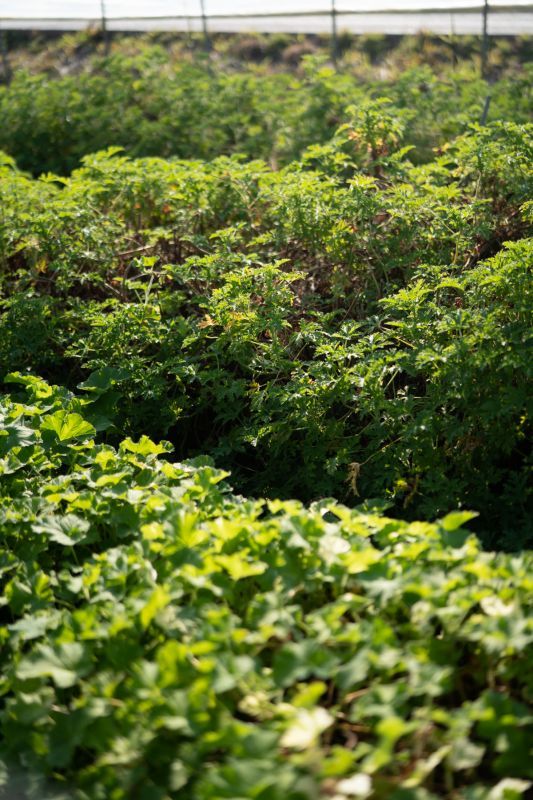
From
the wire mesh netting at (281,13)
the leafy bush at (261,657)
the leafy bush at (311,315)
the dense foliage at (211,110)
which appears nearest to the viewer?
the leafy bush at (261,657)

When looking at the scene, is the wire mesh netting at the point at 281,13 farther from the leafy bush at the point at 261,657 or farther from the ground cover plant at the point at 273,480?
the leafy bush at the point at 261,657

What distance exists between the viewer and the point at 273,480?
3938 mm

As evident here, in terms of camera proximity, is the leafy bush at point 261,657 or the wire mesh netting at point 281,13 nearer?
the leafy bush at point 261,657

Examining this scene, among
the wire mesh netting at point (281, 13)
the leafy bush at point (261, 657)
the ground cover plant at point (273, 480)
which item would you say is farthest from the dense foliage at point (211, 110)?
the leafy bush at point (261, 657)

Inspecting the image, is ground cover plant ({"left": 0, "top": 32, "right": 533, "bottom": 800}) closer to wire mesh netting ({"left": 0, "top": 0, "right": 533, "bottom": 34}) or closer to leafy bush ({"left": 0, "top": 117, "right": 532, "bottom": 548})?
leafy bush ({"left": 0, "top": 117, "right": 532, "bottom": 548})

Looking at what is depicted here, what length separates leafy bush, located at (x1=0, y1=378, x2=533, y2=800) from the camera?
2068 millimetres

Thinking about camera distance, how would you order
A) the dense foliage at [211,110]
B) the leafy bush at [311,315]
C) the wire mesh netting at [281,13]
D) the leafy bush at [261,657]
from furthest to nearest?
the wire mesh netting at [281,13] → the dense foliage at [211,110] → the leafy bush at [311,315] → the leafy bush at [261,657]

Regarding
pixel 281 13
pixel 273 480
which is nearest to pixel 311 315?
pixel 273 480

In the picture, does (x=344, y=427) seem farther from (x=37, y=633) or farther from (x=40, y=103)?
(x=40, y=103)

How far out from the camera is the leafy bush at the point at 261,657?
207 centimetres

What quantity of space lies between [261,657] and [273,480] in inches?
60.6

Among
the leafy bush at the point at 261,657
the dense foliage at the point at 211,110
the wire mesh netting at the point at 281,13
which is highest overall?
the wire mesh netting at the point at 281,13

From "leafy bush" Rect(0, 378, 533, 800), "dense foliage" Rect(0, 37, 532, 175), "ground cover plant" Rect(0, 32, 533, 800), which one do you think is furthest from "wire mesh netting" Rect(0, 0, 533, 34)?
"leafy bush" Rect(0, 378, 533, 800)

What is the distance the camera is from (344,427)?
3.76m
